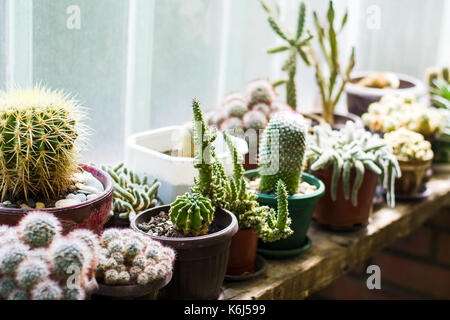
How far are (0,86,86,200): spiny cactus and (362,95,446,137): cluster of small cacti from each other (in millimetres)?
1185

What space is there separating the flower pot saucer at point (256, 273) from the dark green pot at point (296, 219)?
0.13ft

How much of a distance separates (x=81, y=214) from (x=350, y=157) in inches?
31.4

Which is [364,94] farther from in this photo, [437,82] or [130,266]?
[130,266]

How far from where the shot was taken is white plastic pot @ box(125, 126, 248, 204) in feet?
4.35

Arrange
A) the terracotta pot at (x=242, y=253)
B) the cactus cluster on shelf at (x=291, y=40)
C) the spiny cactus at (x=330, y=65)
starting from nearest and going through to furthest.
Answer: the terracotta pot at (x=242, y=253) < the cactus cluster on shelf at (x=291, y=40) < the spiny cactus at (x=330, y=65)

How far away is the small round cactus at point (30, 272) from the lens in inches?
30.4

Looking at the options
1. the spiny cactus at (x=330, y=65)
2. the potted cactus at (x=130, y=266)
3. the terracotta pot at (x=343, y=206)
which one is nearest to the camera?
the potted cactus at (x=130, y=266)

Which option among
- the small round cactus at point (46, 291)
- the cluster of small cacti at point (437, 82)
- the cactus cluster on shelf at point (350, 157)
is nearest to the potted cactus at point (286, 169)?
the cactus cluster on shelf at point (350, 157)

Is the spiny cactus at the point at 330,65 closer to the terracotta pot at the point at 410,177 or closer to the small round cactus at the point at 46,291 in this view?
the terracotta pot at the point at 410,177

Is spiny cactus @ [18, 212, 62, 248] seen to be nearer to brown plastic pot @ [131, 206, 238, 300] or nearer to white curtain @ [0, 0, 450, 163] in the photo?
brown plastic pot @ [131, 206, 238, 300]

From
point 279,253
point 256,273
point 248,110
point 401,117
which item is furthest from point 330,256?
point 401,117
